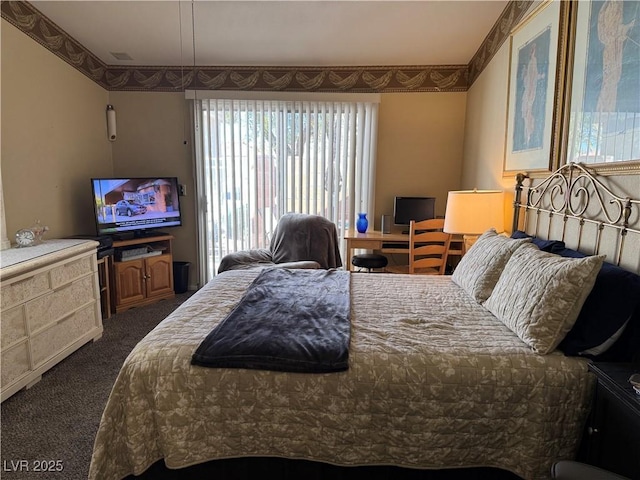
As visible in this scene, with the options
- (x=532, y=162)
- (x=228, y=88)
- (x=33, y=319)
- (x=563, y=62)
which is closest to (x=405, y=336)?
(x=532, y=162)

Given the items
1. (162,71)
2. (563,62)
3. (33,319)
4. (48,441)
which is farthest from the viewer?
(162,71)

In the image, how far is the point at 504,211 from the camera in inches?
122

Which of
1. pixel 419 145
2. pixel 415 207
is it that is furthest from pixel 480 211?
pixel 419 145

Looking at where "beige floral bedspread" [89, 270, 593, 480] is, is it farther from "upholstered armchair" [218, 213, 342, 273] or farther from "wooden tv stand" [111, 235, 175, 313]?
"wooden tv stand" [111, 235, 175, 313]

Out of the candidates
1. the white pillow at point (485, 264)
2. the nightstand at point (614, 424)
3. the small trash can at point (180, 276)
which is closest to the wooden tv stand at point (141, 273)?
the small trash can at point (180, 276)

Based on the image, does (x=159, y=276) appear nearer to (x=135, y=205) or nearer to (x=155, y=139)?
(x=135, y=205)

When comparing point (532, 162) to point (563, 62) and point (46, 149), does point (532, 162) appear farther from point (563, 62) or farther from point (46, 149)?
point (46, 149)

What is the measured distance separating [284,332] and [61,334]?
2.05 meters

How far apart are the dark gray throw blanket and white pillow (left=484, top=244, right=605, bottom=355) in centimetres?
78

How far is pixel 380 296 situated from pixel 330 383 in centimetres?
95

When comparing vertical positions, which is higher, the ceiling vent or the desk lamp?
the ceiling vent

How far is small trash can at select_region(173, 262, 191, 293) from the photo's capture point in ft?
14.9

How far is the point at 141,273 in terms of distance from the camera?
4.13m

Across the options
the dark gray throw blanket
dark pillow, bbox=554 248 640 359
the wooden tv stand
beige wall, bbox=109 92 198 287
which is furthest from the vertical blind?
dark pillow, bbox=554 248 640 359
